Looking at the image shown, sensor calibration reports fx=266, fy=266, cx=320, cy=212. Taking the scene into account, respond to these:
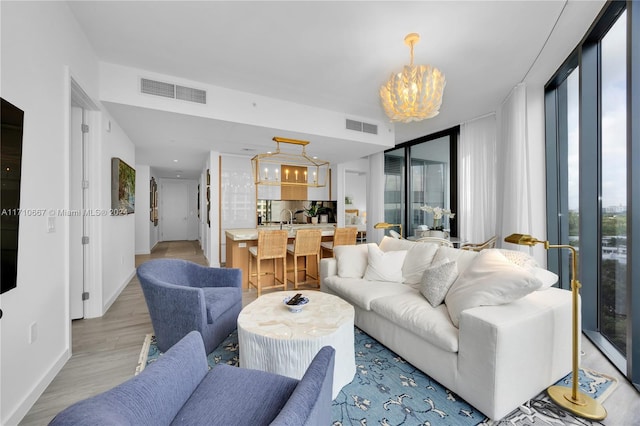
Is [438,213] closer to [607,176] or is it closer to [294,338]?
[607,176]

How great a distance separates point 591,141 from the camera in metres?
2.49

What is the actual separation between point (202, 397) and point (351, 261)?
7.30 ft

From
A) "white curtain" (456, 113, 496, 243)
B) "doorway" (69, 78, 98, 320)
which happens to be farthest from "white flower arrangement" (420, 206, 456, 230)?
"doorway" (69, 78, 98, 320)

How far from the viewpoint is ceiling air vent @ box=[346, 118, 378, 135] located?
181 inches

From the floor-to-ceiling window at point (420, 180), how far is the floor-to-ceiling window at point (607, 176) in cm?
216

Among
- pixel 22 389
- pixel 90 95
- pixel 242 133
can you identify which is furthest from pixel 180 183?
pixel 22 389

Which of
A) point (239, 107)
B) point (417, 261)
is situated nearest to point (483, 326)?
point (417, 261)

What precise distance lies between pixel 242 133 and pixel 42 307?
3098mm

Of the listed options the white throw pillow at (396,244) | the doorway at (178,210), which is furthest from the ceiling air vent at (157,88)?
the doorway at (178,210)

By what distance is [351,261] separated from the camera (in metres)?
3.16

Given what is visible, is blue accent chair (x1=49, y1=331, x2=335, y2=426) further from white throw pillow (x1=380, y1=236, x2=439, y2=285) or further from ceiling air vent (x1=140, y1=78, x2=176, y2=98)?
ceiling air vent (x1=140, y1=78, x2=176, y2=98)

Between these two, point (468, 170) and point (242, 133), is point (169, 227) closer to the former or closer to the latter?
point (242, 133)

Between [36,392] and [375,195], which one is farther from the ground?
[375,195]

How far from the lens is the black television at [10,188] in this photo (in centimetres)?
142
